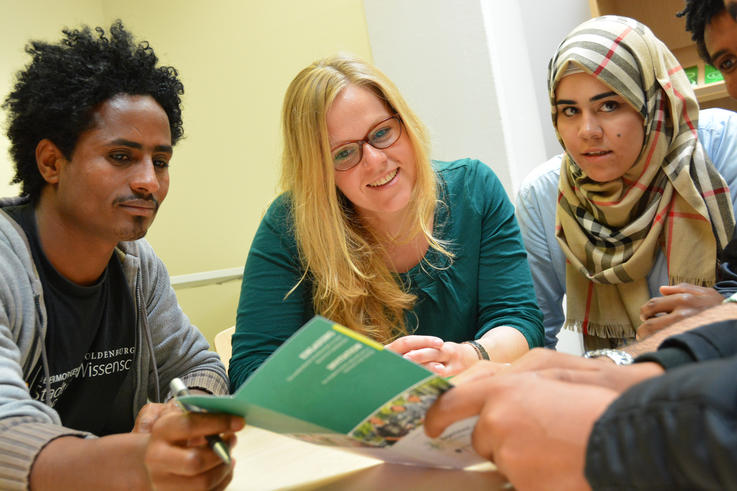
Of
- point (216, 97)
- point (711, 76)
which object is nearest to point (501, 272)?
point (711, 76)

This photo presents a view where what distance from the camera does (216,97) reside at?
3.63 metres

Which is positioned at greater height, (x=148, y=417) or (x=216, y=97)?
(x=216, y=97)

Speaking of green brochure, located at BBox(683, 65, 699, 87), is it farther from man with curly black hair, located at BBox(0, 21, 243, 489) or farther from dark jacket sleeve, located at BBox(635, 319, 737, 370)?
dark jacket sleeve, located at BBox(635, 319, 737, 370)

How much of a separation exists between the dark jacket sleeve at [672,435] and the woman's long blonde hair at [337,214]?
3.56ft

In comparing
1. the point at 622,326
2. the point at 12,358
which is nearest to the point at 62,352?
the point at 12,358

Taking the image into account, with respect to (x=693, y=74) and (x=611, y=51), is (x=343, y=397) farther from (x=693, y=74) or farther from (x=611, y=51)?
(x=693, y=74)

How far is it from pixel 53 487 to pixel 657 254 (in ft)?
5.41

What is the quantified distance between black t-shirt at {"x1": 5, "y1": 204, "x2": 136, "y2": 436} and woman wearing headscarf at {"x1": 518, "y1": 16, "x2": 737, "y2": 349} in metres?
1.19

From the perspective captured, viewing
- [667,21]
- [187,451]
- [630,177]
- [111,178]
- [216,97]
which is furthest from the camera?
[216,97]

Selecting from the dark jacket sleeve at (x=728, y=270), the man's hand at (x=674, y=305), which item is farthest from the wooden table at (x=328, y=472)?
the dark jacket sleeve at (x=728, y=270)

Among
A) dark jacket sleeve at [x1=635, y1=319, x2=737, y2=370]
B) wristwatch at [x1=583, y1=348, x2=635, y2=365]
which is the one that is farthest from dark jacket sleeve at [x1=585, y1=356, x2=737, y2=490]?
wristwatch at [x1=583, y1=348, x2=635, y2=365]

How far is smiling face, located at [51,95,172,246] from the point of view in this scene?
1.41 metres

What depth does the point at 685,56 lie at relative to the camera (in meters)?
3.12

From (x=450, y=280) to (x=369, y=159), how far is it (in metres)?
0.37
